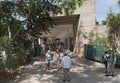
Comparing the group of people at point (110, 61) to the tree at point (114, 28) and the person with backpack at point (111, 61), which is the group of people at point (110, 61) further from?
the tree at point (114, 28)

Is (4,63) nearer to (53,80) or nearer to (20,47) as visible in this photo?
(53,80)

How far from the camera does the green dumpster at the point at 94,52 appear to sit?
1907 cm

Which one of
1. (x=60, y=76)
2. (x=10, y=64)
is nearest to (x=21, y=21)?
(x=10, y=64)

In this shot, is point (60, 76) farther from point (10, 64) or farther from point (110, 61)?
point (10, 64)

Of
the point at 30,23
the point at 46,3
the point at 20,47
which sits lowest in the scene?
the point at 20,47

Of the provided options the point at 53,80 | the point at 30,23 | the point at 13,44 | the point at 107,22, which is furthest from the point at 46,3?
the point at 107,22

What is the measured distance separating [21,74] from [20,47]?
4.07m

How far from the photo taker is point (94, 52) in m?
20.2

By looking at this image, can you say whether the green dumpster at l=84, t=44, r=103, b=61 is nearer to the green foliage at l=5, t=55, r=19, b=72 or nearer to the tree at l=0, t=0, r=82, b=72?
the tree at l=0, t=0, r=82, b=72

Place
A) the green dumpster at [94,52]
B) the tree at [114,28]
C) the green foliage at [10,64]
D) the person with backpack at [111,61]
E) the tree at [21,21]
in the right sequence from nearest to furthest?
the person with backpack at [111,61], the green foliage at [10,64], the tree at [21,21], the green dumpster at [94,52], the tree at [114,28]

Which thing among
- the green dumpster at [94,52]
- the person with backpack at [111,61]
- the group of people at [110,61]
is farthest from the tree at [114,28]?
the person with backpack at [111,61]

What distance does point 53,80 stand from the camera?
12977 millimetres

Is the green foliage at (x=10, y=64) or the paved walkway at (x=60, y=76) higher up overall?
the green foliage at (x=10, y=64)

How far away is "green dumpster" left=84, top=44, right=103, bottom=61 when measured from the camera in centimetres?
1907
